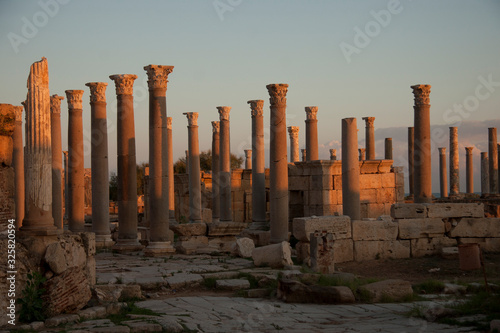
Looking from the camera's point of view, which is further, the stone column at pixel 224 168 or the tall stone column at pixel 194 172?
the stone column at pixel 224 168

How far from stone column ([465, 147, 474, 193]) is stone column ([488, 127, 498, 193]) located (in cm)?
465

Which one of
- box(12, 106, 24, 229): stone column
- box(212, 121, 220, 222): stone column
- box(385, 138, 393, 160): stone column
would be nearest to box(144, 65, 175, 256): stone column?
box(12, 106, 24, 229): stone column

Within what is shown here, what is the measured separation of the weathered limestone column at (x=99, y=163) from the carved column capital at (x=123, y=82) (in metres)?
0.78

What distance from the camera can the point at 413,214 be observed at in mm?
20719

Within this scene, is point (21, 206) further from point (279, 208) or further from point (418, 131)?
point (418, 131)

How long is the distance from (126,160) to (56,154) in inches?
146

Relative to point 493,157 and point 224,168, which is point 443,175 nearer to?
point 493,157

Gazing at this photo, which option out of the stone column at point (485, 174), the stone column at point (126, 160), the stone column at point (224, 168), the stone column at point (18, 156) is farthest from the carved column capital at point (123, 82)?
the stone column at point (485, 174)

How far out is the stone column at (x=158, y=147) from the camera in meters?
21.4

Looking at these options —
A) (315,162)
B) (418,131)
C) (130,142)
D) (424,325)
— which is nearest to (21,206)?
(130,142)

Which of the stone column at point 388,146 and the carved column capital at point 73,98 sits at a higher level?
the carved column capital at point 73,98

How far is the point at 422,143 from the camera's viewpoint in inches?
933

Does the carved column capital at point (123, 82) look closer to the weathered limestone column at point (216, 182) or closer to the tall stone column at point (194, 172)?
the tall stone column at point (194, 172)

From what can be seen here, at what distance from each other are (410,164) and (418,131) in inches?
500
